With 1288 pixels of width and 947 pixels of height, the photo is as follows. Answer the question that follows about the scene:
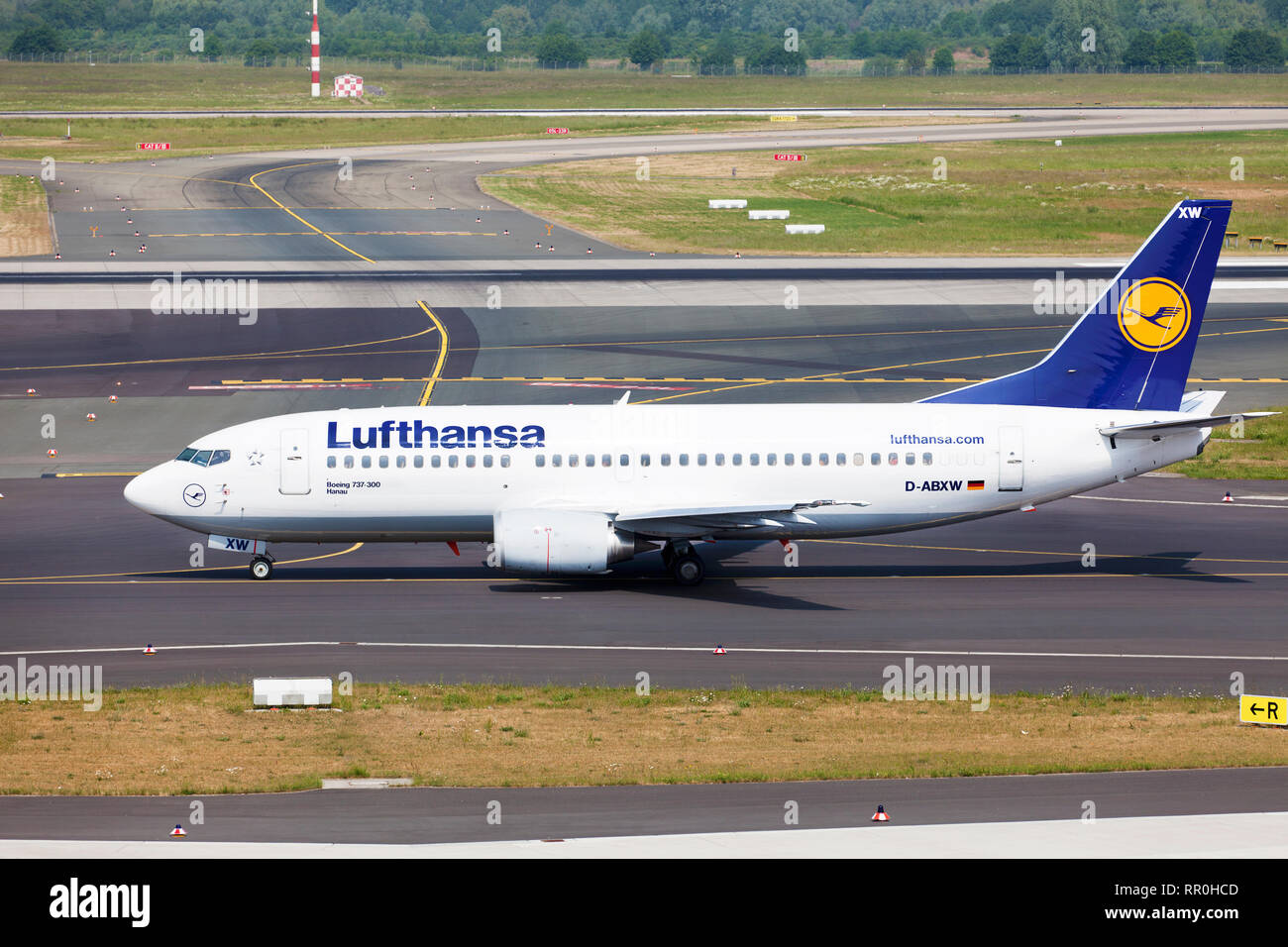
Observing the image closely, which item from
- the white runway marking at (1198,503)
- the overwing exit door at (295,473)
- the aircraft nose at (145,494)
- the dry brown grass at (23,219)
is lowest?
the white runway marking at (1198,503)

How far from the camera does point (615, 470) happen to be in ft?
137

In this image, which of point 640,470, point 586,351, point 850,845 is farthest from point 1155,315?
point 586,351

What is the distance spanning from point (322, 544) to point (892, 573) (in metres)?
17.1

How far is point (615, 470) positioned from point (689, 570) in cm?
335

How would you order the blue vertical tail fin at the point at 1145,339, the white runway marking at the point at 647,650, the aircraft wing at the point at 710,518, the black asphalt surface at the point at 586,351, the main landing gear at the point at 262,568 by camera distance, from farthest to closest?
1. the black asphalt surface at the point at 586,351
2. the blue vertical tail fin at the point at 1145,339
3. the main landing gear at the point at 262,568
4. the aircraft wing at the point at 710,518
5. the white runway marking at the point at 647,650

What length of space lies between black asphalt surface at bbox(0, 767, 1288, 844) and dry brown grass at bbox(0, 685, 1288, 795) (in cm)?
62

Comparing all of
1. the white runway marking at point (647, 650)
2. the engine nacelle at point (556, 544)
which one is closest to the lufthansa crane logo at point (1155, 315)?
the white runway marking at point (647, 650)

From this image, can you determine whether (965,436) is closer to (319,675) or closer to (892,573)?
(892,573)

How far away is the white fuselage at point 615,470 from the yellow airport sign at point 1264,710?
12437mm

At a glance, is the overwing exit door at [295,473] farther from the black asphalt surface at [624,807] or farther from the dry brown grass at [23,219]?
the dry brown grass at [23,219]

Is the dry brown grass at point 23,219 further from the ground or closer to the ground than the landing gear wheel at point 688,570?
further from the ground

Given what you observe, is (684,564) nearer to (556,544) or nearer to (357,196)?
(556,544)

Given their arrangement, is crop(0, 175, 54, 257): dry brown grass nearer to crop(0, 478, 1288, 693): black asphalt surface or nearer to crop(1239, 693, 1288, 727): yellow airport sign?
crop(0, 478, 1288, 693): black asphalt surface

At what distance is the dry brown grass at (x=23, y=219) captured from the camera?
96875 mm
